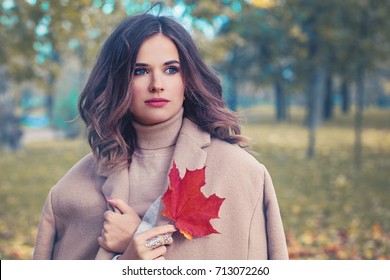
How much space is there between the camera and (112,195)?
175 centimetres

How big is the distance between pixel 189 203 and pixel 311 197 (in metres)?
5.38

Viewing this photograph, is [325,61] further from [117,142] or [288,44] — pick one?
[117,142]

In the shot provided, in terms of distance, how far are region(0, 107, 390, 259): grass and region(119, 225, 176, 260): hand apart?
2.95ft

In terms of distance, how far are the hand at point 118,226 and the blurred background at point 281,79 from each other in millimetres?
385

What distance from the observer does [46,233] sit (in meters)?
1.89

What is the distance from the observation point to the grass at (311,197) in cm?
487

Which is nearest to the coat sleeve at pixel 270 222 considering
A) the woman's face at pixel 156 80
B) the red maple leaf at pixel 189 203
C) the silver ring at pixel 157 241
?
the red maple leaf at pixel 189 203

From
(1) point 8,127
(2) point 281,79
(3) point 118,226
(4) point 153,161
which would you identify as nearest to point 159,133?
(4) point 153,161

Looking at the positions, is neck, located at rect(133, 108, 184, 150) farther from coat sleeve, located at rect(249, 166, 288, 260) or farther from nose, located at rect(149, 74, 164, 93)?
coat sleeve, located at rect(249, 166, 288, 260)

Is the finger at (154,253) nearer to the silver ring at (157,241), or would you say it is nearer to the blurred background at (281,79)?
the silver ring at (157,241)

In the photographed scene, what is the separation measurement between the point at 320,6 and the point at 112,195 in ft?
26.8

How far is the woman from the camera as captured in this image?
5.70 ft

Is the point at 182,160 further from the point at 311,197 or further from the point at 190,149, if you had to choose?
the point at 311,197
